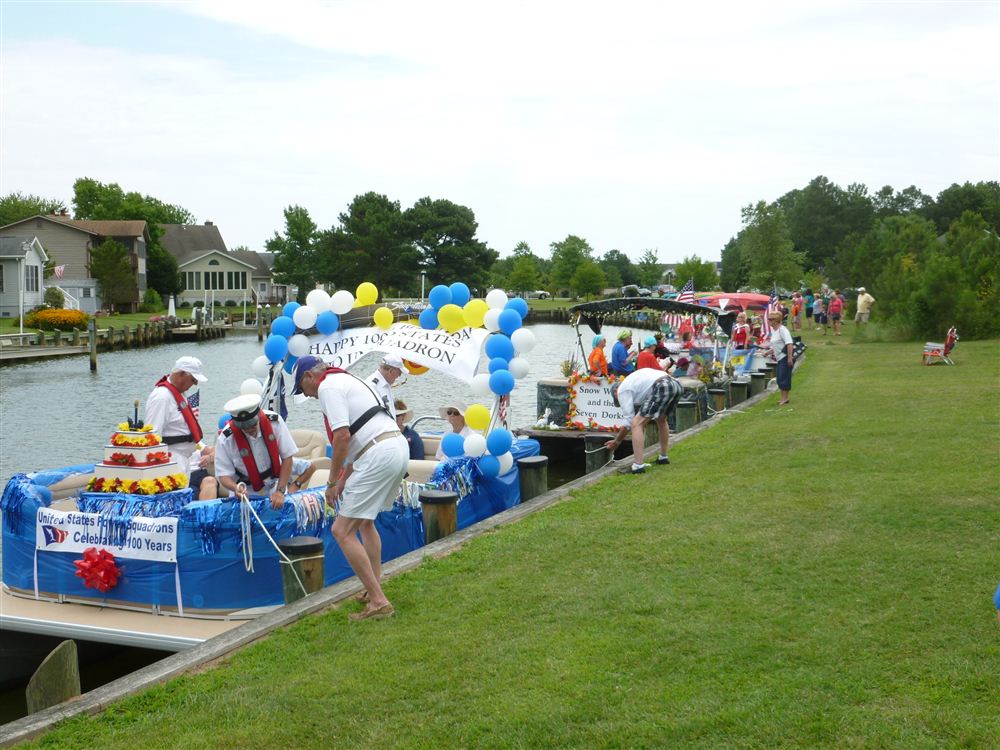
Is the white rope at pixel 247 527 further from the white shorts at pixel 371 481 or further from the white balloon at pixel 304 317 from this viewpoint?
the white balloon at pixel 304 317

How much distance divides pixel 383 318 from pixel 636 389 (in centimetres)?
320

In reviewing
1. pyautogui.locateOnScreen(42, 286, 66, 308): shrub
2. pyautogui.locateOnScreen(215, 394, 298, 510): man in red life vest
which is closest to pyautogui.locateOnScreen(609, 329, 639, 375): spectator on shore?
pyautogui.locateOnScreen(215, 394, 298, 510): man in red life vest

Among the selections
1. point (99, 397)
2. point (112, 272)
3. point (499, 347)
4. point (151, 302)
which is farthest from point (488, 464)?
point (151, 302)

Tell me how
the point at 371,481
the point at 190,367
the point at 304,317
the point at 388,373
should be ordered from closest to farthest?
the point at 371,481, the point at 190,367, the point at 388,373, the point at 304,317

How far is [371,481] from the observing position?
7.16 metres

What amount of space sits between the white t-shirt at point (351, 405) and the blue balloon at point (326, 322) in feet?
18.2

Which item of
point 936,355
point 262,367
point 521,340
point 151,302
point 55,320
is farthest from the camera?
point 151,302

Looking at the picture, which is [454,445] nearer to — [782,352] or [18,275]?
[782,352]

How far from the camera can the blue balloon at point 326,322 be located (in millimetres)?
12703

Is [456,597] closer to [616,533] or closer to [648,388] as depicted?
[616,533]

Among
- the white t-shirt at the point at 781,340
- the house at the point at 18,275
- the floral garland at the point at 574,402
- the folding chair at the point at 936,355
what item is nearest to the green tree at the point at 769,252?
the house at the point at 18,275

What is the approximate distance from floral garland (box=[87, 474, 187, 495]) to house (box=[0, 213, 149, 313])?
74.5m

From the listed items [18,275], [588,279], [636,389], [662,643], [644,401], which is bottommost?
[662,643]

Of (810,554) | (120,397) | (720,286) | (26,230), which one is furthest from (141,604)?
(720,286)
